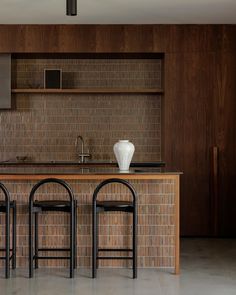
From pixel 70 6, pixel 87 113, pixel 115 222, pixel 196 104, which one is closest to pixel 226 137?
pixel 196 104

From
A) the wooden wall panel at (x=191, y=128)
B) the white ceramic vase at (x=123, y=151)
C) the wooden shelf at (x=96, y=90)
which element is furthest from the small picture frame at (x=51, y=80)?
the white ceramic vase at (x=123, y=151)

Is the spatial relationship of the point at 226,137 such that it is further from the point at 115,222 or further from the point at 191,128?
the point at 115,222

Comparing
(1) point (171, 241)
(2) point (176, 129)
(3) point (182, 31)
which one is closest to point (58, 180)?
(1) point (171, 241)

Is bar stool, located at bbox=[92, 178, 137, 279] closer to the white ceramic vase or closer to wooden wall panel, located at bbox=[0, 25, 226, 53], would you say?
the white ceramic vase

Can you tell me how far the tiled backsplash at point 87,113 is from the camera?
777 cm

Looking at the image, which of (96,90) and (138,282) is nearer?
(138,282)

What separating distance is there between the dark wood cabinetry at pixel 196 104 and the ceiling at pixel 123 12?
190 mm

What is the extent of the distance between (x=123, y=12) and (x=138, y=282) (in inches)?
124

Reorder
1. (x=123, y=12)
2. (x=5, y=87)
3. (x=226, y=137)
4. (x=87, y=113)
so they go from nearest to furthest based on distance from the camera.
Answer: (x=123, y=12), (x=226, y=137), (x=5, y=87), (x=87, y=113)

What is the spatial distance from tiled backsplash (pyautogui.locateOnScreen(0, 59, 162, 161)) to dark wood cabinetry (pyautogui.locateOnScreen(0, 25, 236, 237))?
58cm

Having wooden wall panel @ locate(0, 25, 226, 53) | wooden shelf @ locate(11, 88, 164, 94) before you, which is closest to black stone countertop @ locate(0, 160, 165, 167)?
wooden shelf @ locate(11, 88, 164, 94)

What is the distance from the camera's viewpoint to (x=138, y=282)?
477cm

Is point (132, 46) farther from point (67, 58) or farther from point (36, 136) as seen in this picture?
point (36, 136)

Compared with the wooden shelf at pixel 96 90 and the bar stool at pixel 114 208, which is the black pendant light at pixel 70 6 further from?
the wooden shelf at pixel 96 90
